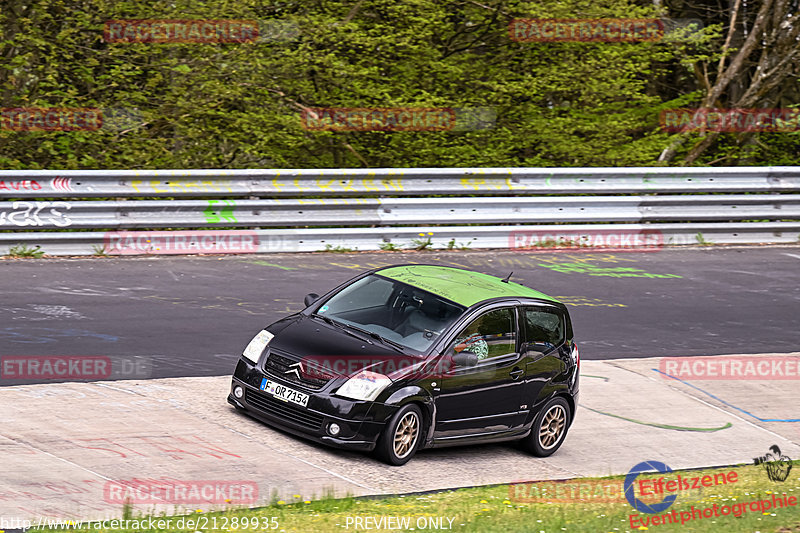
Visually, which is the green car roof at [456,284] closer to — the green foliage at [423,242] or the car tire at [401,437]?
the car tire at [401,437]

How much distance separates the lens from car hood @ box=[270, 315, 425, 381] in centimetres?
824

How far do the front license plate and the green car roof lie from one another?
161 cm

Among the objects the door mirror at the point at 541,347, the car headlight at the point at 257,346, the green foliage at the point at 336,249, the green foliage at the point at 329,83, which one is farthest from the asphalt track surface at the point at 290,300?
the door mirror at the point at 541,347

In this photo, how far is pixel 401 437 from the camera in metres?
8.25

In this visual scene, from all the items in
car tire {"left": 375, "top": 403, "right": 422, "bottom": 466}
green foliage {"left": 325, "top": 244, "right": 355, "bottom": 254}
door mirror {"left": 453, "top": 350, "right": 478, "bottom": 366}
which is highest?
door mirror {"left": 453, "top": 350, "right": 478, "bottom": 366}

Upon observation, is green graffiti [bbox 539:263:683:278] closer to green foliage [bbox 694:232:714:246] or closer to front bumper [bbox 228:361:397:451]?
green foliage [bbox 694:232:714:246]

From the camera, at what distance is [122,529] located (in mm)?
5852

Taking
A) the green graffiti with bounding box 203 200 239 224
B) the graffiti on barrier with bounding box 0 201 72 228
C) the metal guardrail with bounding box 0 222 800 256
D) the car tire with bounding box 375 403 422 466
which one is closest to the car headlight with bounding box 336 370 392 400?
the car tire with bounding box 375 403 422 466

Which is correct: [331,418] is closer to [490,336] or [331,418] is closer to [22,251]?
[490,336]

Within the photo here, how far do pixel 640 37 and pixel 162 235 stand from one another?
32.0ft

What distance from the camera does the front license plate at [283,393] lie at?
8219 millimetres

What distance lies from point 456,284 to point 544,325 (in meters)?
0.91

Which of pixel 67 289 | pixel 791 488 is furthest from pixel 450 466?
pixel 67 289

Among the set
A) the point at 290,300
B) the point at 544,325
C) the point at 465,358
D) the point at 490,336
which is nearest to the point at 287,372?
the point at 465,358
